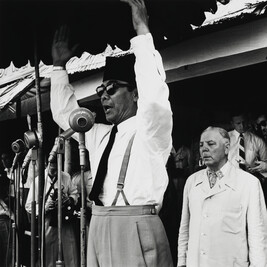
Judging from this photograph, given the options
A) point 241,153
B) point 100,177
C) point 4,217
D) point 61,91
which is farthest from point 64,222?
point 100,177

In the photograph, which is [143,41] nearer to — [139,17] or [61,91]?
[139,17]

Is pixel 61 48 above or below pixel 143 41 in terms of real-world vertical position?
above

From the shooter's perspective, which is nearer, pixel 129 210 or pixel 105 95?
pixel 129 210

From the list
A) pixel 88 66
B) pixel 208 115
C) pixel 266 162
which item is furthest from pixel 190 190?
pixel 208 115

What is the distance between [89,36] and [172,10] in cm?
72

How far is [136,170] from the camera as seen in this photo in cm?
318

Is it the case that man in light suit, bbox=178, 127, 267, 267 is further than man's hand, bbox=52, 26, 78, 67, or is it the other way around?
man in light suit, bbox=178, 127, 267, 267

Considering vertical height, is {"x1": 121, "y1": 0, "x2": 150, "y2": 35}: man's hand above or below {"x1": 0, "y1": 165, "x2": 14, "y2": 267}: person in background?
above

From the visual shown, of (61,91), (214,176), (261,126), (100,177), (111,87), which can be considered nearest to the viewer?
(100,177)

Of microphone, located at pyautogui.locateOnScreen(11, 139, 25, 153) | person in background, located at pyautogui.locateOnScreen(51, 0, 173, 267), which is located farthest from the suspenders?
microphone, located at pyautogui.locateOnScreen(11, 139, 25, 153)

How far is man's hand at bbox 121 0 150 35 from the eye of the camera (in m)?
3.11

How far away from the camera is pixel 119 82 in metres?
3.49

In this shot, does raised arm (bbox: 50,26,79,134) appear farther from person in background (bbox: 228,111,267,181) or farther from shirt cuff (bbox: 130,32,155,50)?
person in background (bbox: 228,111,267,181)

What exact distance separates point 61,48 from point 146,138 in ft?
3.38
